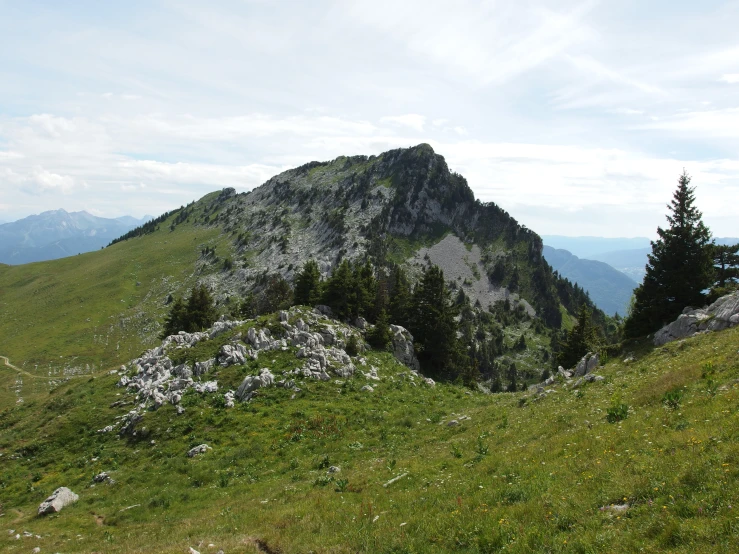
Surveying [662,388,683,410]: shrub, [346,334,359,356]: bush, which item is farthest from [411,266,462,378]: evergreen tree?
[662,388,683,410]: shrub

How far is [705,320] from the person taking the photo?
99.8 feet

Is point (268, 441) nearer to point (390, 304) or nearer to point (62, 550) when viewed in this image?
point (62, 550)

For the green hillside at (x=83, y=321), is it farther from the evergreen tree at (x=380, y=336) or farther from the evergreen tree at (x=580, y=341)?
the evergreen tree at (x=580, y=341)

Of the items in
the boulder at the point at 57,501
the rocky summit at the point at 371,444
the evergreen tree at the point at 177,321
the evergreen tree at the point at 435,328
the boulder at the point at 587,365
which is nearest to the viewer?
the rocky summit at the point at 371,444

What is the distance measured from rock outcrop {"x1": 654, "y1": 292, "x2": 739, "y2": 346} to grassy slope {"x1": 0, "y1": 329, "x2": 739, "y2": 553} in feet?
9.17

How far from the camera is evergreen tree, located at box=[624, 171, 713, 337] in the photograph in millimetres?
37031

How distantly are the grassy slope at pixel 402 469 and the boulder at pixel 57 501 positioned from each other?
609mm

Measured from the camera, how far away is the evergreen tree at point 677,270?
121 feet

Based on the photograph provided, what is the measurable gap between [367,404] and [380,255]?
5775 inches

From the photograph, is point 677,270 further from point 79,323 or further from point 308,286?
point 79,323

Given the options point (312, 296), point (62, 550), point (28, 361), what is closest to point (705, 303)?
point (312, 296)

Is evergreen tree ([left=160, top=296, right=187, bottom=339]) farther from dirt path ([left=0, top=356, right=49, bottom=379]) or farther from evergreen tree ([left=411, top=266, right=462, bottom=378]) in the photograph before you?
dirt path ([left=0, top=356, right=49, bottom=379])

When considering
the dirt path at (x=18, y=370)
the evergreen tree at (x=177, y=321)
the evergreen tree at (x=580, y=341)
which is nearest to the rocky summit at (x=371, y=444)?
the evergreen tree at (x=580, y=341)

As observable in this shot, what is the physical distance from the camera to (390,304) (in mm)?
61719
